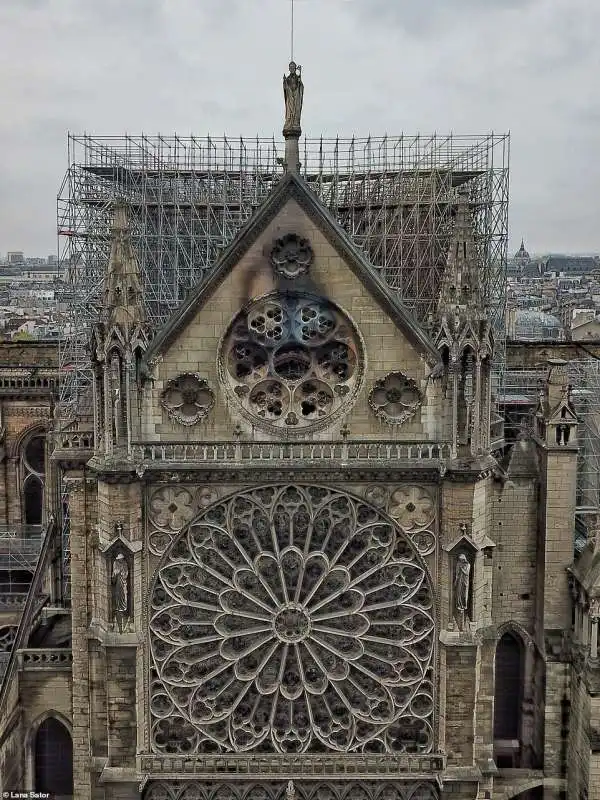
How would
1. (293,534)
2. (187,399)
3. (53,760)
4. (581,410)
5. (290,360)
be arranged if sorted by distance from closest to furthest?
(293,534) → (187,399) → (290,360) → (53,760) → (581,410)

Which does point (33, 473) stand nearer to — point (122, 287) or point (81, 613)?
point (81, 613)

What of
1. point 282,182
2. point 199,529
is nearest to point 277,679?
point 199,529

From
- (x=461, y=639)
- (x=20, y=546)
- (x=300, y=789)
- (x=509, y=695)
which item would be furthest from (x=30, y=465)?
(x=461, y=639)

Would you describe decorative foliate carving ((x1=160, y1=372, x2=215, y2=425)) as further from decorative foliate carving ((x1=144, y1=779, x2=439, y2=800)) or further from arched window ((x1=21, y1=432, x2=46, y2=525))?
arched window ((x1=21, y1=432, x2=46, y2=525))

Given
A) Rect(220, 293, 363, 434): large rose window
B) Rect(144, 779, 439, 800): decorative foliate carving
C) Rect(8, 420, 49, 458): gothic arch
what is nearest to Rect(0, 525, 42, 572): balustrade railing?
Rect(8, 420, 49, 458): gothic arch

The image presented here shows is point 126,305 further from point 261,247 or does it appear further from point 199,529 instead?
point 199,529

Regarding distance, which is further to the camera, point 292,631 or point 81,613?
point 81,613

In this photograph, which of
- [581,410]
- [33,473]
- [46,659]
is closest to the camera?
[46,659]
